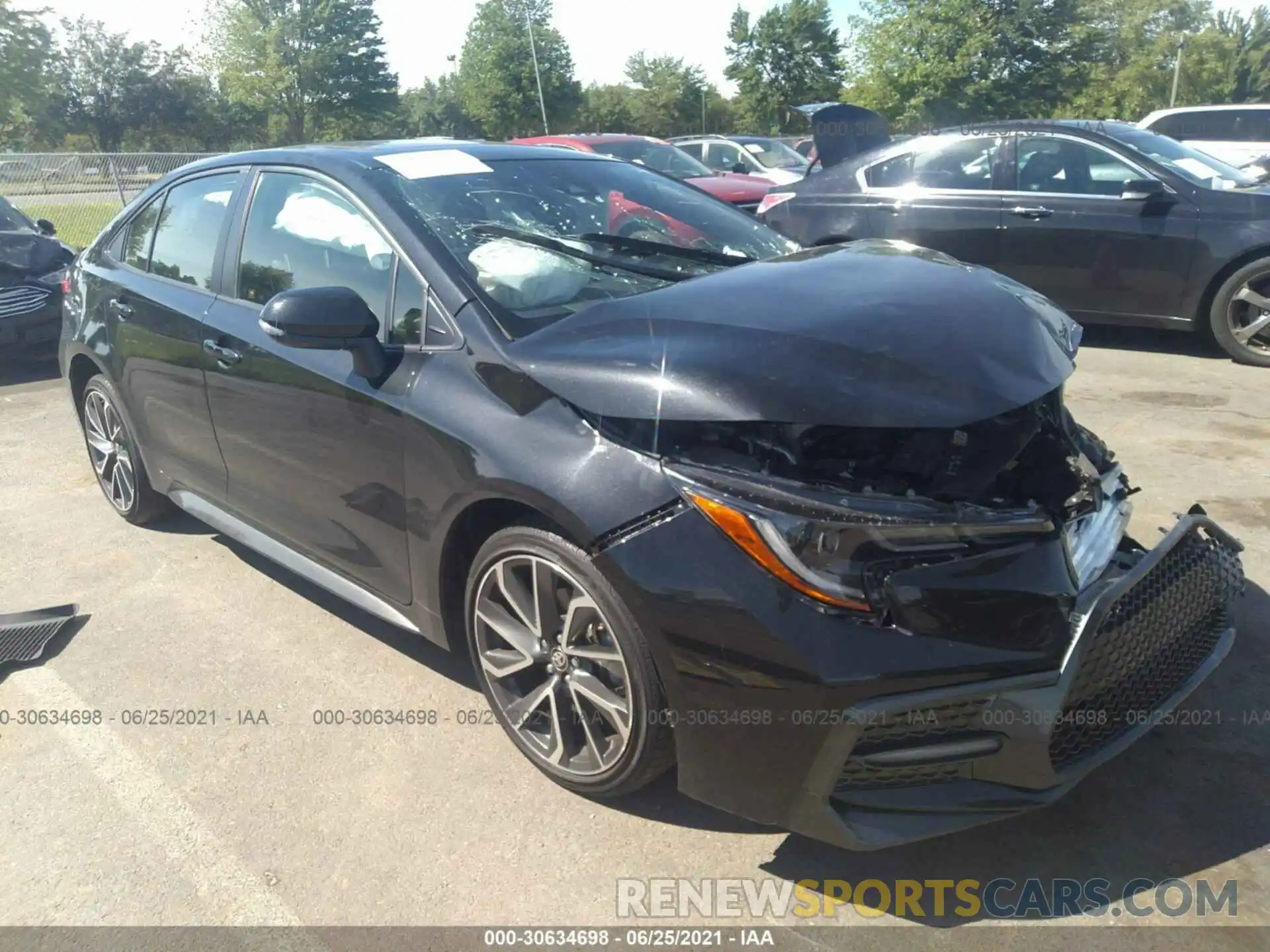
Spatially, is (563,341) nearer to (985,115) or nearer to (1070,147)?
(1070,147)

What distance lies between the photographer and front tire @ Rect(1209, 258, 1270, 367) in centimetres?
641

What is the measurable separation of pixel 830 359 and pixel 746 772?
0.97 metres

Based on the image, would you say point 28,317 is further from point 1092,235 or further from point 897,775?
point 897,775

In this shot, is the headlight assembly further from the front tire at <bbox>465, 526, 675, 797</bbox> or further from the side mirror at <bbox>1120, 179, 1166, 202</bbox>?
the side mirror at <bbox>1120, 179, 1166, 202</bbox>

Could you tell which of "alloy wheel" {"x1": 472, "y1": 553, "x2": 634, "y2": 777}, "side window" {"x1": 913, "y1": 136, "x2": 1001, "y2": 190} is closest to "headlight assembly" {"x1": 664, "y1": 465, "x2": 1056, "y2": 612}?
"alloy wheel" {"x1": 472, "y1": 553, "x2": 634, "y2": 777}

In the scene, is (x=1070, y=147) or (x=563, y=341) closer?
(x=563, y=341)

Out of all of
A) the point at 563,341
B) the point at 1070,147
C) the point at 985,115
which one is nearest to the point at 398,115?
the point at 985,115

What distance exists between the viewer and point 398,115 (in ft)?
192

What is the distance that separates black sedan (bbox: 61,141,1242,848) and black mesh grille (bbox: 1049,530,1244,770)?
0.01 meters

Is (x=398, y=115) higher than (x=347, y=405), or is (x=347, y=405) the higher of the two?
(x=398, y=115)

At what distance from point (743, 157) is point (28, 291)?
36.5ft

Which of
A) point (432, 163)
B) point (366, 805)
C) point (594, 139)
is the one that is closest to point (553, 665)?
point (366, 805)

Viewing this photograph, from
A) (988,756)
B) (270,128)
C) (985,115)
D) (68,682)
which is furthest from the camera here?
(270,128)

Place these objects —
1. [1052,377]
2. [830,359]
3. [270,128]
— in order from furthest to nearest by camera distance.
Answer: [270,128] → [1052,377] → [830,359]
